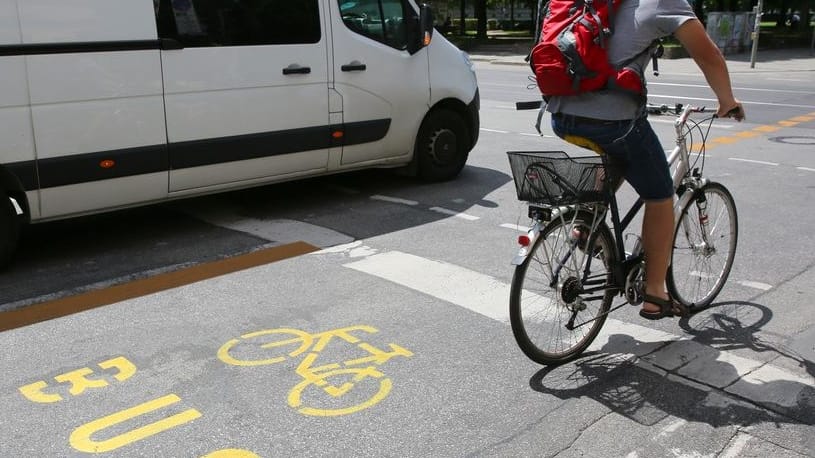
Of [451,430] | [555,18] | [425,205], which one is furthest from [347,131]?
[451,430]

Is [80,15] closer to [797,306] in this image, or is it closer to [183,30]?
[183,30]

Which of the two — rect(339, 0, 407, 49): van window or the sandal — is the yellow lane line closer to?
rect(339, 0, 407, 49): van window

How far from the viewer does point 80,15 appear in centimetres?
545

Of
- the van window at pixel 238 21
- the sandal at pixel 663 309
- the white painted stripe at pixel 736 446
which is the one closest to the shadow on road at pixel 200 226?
the van window at pixel 238 21

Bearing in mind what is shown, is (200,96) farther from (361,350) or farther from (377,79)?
(361,350)

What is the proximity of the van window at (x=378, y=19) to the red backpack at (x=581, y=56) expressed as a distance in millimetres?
3613

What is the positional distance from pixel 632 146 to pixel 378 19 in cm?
407

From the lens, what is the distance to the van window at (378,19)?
712cm

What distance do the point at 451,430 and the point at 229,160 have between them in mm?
3638

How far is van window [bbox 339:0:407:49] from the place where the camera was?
712 centimetres

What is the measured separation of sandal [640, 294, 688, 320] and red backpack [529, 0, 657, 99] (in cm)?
110

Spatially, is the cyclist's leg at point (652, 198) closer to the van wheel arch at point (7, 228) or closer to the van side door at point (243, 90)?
the van side door at point (243, 90)

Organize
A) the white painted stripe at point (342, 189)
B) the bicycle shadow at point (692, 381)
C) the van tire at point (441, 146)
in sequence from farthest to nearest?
1. the van tire at point (441, 146)
2. the white painted stripe at point (342, 189)
3. the bicycle shadow at point (692, 381)

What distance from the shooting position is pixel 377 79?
725 centimetres
